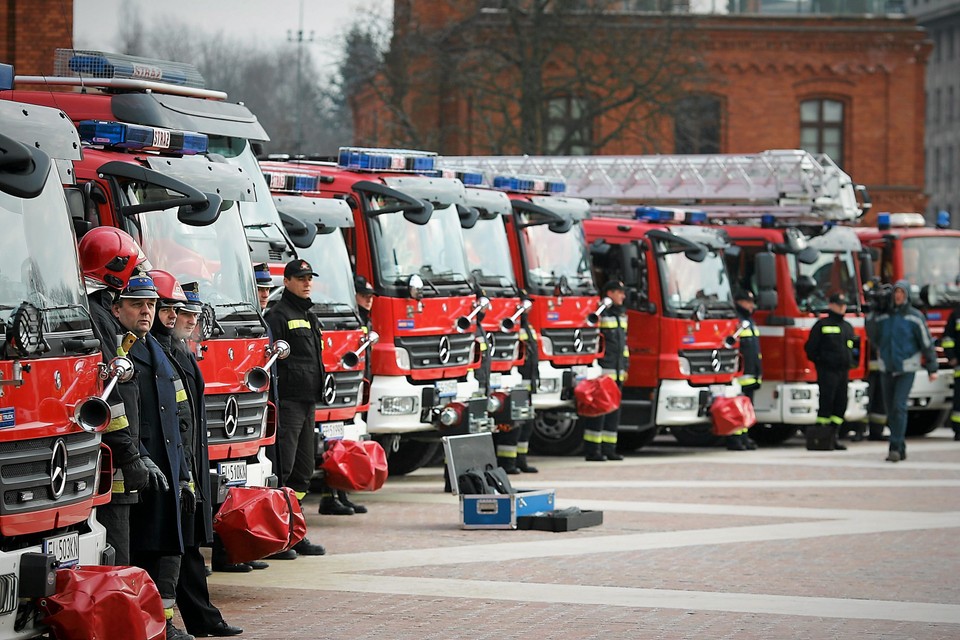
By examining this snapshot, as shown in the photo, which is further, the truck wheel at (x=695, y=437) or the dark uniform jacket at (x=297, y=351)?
the truck wheel at (x=695, y=437)

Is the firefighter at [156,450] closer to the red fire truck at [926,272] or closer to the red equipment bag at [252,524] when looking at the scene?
the red equipment bag at [252,524]

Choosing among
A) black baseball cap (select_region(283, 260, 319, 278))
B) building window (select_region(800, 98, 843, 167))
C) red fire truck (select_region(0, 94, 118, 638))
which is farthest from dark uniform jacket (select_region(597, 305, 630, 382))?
building window (select_region(800, 98, 843, 167))

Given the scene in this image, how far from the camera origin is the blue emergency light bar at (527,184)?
66.0 ft

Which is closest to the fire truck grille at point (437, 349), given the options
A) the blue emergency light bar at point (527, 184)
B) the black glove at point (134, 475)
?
the blue emergency light bar at point (527, 184)

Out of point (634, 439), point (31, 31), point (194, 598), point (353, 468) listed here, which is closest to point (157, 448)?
point (194, 598)

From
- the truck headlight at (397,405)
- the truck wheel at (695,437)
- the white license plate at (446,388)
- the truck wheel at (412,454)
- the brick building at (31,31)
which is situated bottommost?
the truck wheel at (695,437)

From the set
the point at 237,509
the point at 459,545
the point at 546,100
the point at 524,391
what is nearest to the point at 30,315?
the point at 237,509

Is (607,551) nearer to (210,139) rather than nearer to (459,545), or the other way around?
(459,545)

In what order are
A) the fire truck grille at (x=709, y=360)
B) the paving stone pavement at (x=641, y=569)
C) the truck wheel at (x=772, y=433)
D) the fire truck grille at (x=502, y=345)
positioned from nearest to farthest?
the paving stone pavement at (x=641, y=569), the fire truck grille at (x=502, y=345), the fire truck grille at (x=709, y=360), the truck wheel at (x=772, y=433)

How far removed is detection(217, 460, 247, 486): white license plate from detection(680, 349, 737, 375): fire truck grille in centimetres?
1069

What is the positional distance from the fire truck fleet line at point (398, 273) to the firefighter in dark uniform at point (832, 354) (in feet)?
2.25

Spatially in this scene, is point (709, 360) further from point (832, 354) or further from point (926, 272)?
point (926, 272)

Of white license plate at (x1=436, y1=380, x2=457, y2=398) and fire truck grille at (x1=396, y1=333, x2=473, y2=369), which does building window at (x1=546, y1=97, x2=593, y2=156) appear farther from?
white license plate at (x1=436, y1=380, x2=457, y2=398)

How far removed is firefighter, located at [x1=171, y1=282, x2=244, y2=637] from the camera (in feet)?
29.8
